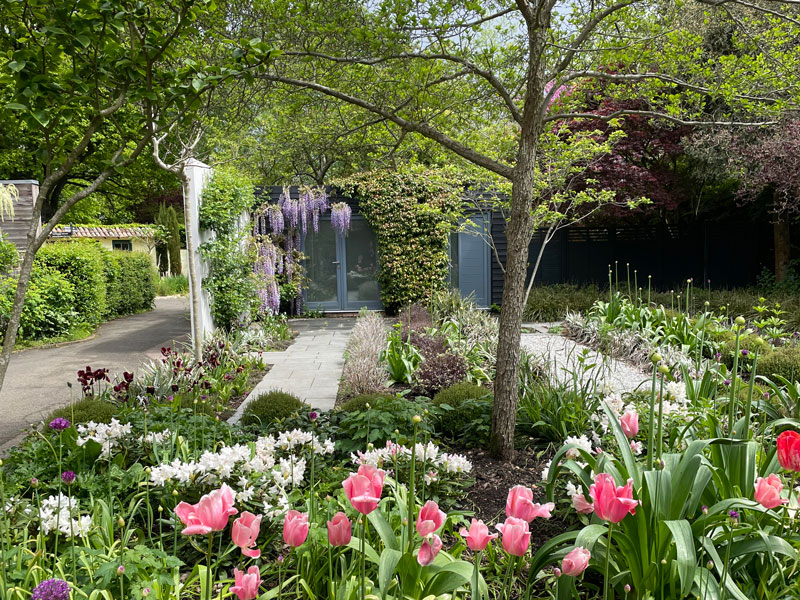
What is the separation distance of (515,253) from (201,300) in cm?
474

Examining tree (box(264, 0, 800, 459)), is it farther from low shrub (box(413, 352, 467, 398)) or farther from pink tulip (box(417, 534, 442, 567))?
pink tulip (box(417, 534, 442, 567))

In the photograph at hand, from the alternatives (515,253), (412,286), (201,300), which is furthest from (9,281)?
(515,253)

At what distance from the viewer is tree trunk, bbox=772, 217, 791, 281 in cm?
1011

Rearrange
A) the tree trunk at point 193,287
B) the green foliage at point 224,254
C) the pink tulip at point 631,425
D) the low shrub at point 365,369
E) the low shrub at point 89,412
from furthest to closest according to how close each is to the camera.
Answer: the green foliage at point 224,254
the tree trunk at point 193,287
the low shrub at point 365,369
the low shrub at point 89,412
the pink tulip at point 631,425

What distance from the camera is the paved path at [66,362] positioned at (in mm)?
4676

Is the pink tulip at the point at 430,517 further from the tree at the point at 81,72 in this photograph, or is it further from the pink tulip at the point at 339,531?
the tree at the point at 81,72

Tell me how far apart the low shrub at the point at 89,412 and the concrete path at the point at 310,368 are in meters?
1.01

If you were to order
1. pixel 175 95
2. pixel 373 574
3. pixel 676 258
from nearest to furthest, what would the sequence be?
pixel 373 574, pixel 175 95, pixel 676 258

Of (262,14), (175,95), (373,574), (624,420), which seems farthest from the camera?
(262,14)

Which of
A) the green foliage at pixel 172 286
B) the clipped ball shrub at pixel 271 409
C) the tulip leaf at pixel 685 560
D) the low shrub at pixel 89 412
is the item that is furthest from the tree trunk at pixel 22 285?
the green foliage at pixel 172 286

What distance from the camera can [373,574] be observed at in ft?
5.60

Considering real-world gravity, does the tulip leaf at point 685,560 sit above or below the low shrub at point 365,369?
Answer: above

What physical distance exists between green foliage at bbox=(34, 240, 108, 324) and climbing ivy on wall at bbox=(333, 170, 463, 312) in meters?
4.56

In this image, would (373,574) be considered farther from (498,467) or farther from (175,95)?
(175,95)
